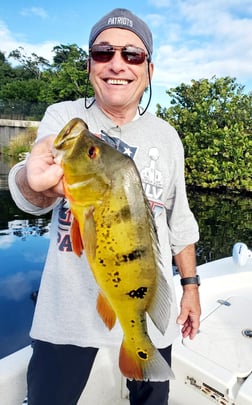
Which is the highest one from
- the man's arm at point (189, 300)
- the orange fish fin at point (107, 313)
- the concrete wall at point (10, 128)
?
the concrete wall at point (10, 128)

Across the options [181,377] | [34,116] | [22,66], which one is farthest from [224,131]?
[22,66]

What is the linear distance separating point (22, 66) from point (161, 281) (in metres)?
69.8

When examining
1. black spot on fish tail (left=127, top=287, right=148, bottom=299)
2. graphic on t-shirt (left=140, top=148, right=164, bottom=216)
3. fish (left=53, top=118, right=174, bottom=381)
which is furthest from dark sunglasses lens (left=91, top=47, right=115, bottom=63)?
black spot on fish tail (left=127, top=287, right=148, bottom=299)

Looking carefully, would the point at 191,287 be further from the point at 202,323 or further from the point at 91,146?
the point at 91,146

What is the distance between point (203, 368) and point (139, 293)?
4.32 ft

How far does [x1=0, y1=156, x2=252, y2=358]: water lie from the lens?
607 centimetres

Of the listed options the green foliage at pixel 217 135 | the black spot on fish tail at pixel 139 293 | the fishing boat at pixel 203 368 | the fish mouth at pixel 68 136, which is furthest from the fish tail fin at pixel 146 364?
the green foliage at pixel 217 135

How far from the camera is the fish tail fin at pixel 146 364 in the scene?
50.6 inches

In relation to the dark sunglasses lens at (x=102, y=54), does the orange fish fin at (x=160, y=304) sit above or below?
below

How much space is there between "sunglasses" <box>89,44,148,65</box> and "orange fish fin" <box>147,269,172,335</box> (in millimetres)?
971

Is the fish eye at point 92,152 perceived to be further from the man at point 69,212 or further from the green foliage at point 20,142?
the green foliage at point 20,142

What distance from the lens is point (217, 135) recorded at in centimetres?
2102

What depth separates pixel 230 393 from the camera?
206 centimetres

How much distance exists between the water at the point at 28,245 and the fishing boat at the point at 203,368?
47.5 inches
